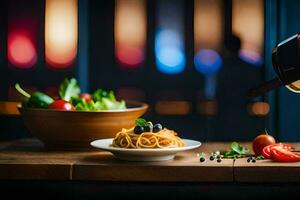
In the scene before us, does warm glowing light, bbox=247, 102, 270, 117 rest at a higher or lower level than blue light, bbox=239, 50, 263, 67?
lower

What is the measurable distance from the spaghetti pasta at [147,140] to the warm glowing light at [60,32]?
2380 mm

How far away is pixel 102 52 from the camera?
497 centimetres

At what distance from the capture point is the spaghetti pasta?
2.53 metres

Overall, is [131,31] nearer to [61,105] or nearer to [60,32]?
[60,32]

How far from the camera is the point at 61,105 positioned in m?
2.98

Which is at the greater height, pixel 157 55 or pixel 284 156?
pixel 157 55

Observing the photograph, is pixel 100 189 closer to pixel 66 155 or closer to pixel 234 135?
pixel 66 155

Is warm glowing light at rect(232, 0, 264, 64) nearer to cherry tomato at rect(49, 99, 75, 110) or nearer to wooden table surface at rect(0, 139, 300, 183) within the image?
cherry tomato at rect(49, 99, 75, 110)

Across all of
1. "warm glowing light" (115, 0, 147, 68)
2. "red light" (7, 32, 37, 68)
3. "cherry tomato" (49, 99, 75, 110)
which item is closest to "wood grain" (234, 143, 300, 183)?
"cherry tomato" (49, 99, 75, 110)

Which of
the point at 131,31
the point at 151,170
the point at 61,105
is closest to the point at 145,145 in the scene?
the point at 151,170

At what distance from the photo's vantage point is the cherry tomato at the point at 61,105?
297cm

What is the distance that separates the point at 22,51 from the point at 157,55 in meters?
1.04

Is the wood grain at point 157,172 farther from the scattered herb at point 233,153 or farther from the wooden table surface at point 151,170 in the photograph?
the scattered herb at point 233,153

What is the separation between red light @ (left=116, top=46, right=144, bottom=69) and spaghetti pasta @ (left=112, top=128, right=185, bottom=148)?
105 inches
